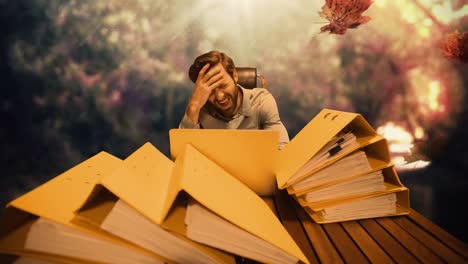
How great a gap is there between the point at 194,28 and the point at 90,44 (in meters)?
0.94

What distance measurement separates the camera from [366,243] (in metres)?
0.61

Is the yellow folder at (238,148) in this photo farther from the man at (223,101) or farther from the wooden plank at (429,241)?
the man at (223,101)

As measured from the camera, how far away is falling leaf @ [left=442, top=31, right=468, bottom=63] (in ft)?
10.0

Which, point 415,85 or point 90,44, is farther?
point 415,85

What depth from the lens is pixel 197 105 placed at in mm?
1924

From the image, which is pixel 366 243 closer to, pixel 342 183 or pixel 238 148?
pixel 342 183

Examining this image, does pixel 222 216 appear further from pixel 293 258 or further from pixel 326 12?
pixel 326 12

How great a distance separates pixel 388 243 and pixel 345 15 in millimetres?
2886

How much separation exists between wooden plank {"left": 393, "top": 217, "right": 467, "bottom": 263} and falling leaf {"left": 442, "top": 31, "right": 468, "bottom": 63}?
3.10 metres

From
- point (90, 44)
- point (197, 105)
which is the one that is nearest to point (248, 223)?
point (197, 105)

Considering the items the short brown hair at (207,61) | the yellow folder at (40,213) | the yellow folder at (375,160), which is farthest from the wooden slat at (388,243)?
the short brown hair at (207,61)

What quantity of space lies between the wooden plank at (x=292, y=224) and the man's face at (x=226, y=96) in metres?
1.21

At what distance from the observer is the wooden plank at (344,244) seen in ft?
1.84

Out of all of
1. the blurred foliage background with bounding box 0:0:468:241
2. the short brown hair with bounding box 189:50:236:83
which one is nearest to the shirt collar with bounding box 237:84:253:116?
the short brown hair with bounding box 189:50:236:83
